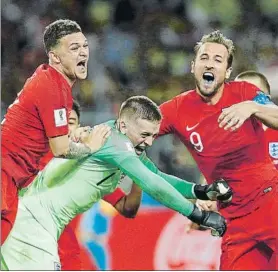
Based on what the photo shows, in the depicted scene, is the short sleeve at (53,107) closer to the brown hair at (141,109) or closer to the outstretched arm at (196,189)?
the brown hair at (141,109)

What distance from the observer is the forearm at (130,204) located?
11.8ft

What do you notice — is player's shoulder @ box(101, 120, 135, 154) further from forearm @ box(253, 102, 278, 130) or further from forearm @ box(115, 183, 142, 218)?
forearm @ box(253, 102, 278, 130)

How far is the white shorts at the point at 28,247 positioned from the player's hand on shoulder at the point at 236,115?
0.87 metres

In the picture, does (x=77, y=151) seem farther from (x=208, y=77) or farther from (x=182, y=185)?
(x=208, y=77)

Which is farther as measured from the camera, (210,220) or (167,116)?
(167,116)

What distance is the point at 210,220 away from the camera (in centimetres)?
347

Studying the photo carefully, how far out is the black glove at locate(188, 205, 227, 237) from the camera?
11.3 ft

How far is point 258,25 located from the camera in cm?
367

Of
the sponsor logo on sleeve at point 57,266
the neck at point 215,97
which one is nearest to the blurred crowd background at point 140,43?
the neck at point 215,97

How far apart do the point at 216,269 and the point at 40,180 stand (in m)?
0.85

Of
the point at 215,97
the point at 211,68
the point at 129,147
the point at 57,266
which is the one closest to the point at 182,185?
the point at 129,147

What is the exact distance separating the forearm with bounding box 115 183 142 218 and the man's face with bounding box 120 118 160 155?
19cm

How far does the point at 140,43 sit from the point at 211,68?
1.16ft

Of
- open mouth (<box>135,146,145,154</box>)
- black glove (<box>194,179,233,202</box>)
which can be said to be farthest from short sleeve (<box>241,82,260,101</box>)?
open mouth (<box>135,146,145,154</box>)
